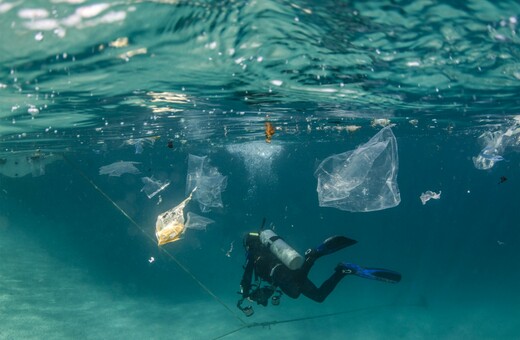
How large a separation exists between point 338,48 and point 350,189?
4.41 metres

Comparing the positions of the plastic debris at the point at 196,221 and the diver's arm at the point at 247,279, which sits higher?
the plastic debris at the point at 196,221

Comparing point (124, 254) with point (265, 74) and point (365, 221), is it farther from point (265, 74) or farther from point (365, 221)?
point (365, 221)

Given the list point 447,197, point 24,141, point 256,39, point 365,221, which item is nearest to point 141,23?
point 256,39

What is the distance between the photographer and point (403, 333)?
2245cm

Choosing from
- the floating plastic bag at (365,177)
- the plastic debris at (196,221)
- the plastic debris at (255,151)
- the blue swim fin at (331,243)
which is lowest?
the plastic debris at (255,151)

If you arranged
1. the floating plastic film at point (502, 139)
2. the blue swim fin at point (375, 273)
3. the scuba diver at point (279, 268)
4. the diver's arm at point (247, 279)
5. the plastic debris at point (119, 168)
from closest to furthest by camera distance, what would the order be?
1. the scuba diver at point (279, 268)
2. the diver's arm at point (247, 279)
3. the blue swim fin at point (375, 273)
4. the plastic debris at point (119, 168)
5. the floating plastic film at point (502, 139)

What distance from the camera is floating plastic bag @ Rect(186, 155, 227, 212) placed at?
15.3 metres

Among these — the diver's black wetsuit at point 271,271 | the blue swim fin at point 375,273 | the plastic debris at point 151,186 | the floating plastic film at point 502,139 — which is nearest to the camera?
the diver's black wetsuit at point 271,271

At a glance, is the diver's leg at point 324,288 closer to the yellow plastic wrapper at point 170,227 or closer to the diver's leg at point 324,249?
the diver's leg at point 324,249

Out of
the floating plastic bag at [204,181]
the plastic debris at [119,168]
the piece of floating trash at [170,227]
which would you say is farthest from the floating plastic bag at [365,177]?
the plastic debris at [119,168]

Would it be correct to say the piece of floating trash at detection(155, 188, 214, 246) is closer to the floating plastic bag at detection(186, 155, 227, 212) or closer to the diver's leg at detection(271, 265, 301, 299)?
the diver's leg at detection(271, 265, 301, 299)

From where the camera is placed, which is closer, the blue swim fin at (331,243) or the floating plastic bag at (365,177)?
the floating plastic bag at (365,177)

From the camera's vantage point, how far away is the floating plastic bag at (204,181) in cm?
1530

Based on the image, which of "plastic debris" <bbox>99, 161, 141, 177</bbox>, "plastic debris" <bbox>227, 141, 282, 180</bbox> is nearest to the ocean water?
"plastic debris" <bbox>99, 161, 141, 177</bbox>
